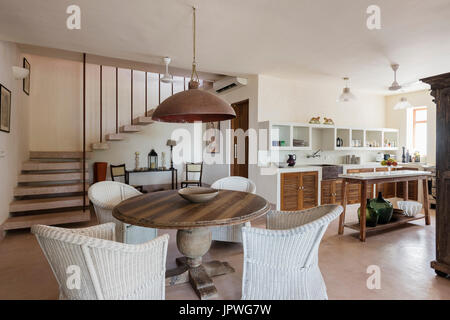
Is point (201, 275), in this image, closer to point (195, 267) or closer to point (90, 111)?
point (195, 267)

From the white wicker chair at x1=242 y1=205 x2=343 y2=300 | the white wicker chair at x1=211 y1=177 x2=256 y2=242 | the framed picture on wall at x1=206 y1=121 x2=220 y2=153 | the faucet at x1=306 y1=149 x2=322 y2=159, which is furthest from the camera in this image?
the framed picture on wall at x1=206 y1=121 x2=220 y2=153

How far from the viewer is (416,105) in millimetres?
6207

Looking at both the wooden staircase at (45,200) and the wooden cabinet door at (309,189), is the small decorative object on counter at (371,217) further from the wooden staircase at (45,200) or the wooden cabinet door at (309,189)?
the wooden staircase at (45,200)

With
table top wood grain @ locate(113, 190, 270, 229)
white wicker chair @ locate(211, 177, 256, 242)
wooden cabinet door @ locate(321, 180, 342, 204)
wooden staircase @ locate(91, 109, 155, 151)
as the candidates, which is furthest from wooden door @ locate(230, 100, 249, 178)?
table top wood grain @ locate(113, 190, 270, 229)

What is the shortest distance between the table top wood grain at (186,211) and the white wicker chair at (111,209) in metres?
0.45

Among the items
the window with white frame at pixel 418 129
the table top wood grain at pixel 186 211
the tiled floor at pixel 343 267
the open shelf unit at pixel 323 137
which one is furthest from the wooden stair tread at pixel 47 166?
the window with white frame at pixel 418 129

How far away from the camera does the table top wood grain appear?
1779mm

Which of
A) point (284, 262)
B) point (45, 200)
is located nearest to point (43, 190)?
point (45, 200)

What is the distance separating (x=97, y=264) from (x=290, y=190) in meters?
3.86

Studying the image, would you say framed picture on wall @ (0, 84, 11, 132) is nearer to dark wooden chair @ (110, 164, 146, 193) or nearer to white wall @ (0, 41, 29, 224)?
white wall @ (0, 41, 29, 224)

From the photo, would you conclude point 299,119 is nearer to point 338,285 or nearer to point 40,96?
point 338,285

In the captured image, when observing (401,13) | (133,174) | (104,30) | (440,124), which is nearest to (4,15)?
(104,30)

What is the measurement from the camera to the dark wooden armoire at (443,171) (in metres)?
2.46

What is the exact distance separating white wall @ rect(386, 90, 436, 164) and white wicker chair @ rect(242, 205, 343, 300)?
221 inches
